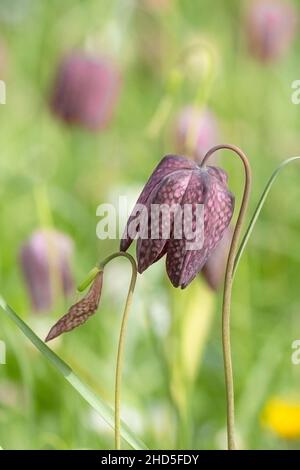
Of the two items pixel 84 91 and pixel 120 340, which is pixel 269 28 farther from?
pixel 120 340

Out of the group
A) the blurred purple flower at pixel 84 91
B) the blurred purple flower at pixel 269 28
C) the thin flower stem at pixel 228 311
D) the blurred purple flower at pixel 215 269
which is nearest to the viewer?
the thin flower stem at pixel 228 311

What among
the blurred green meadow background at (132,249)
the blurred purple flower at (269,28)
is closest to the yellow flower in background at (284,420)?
the blurred green meadow background at (132,249)

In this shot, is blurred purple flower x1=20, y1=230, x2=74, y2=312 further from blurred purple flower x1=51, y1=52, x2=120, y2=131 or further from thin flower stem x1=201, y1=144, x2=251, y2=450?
thin flower stem x1=201, y1=144, x2=251, y2=450

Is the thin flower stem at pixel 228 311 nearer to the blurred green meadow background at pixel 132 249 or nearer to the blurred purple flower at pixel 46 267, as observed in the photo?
the blurred green meadow background at pixel 132 249
